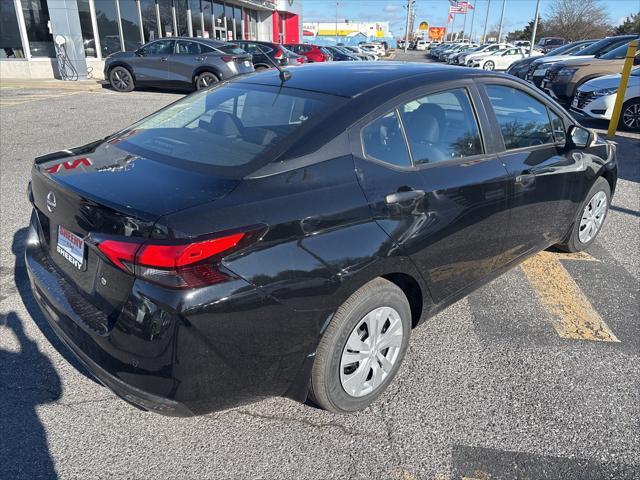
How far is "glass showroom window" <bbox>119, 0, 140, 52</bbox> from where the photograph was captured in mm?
21078

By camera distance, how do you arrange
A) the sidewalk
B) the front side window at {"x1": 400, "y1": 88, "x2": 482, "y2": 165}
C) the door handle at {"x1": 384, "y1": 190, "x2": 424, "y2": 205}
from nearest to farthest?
the door handle at {"x1": 384, "y1": 190, "x2": 424, "y2": 205} < the front side window at {"x1": 400, "y1": 88, "x2": 482, "y2": 165} < the sidewalk

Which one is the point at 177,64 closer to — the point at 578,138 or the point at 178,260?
the point at 578,138

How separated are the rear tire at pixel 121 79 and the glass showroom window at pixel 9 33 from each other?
18.1 ft

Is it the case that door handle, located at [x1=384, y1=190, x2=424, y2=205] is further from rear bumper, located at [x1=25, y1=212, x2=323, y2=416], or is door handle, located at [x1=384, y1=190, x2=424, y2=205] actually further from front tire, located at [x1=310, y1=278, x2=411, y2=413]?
rear bumper, located at [x1=25, y1=212, x2=323, y2=416]

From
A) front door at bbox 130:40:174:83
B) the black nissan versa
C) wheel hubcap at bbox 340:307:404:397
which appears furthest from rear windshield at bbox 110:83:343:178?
front door at bbox 130:40:174:83

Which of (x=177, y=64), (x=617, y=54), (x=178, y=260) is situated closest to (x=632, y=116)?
(x=617, y=54)

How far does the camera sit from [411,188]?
2.57 m

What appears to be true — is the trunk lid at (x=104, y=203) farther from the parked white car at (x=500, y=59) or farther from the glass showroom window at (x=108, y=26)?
the parked white car at (x=500, y=59)

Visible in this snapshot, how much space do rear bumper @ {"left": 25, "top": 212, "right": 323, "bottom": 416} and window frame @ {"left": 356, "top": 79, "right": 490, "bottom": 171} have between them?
2.96 ft

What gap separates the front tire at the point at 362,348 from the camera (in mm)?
2334

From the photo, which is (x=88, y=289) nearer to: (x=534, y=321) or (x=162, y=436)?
(x=162, y=436)

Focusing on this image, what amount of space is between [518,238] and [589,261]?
4.98 ft

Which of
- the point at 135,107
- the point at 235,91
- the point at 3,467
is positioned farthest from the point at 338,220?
the point at 135,107

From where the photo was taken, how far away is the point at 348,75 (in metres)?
2.96
